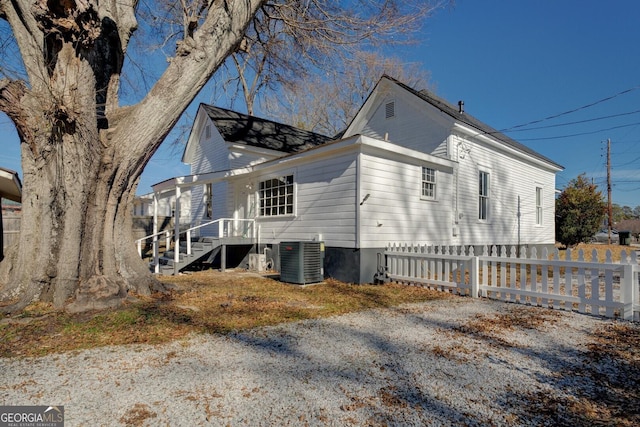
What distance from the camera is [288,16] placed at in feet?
32.5

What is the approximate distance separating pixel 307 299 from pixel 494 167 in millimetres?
10725

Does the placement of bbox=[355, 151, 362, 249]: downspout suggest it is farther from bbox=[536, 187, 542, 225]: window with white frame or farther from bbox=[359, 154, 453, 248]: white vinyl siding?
bbox=[536, 187, 542, 225]: window with white frame

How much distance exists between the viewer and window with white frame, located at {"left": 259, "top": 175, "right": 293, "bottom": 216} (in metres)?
10.6

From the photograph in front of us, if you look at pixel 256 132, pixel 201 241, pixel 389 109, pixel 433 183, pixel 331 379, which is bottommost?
pixel 331 379

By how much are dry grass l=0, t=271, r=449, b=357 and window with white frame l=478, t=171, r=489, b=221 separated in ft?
22.5

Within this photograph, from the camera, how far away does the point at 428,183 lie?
10.2m

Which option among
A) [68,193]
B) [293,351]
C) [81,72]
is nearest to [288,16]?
[81,72]

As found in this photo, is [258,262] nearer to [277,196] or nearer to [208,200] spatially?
[277,196]

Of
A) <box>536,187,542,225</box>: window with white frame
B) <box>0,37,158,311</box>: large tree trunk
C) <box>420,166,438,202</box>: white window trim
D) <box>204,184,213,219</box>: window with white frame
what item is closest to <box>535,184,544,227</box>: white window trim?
<box>536,187,542,225</box>: window with white frame

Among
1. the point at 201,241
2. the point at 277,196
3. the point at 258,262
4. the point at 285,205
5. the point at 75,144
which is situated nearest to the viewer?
the point at 75,144

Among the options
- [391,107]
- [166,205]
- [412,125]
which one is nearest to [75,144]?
[412,125]

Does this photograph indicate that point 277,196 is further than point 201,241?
No

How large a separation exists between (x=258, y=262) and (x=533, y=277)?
768 centimetres

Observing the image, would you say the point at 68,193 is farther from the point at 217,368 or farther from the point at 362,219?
the point at 362,219
